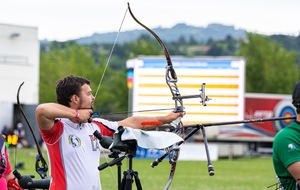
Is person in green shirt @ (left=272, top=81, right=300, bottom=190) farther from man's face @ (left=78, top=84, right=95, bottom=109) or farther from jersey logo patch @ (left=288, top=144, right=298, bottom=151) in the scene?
man's face @ (left=78, top=84, right=95, bottom=109)

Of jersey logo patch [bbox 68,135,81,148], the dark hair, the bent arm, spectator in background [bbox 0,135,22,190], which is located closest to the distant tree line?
spectator in background [bbox 0,135,22,190]

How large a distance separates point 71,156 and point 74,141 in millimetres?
132

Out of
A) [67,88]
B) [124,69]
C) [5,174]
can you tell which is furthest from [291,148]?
[124,69]

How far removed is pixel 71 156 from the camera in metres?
7.80

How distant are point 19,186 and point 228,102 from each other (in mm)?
27382

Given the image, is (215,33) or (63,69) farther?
(63,69)

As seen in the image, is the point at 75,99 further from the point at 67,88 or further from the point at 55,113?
the point at 55,113

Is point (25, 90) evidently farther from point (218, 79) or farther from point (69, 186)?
point (69, 186)

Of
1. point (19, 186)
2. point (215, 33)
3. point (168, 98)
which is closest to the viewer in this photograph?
point (19, 186)

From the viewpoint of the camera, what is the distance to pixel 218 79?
36281mm

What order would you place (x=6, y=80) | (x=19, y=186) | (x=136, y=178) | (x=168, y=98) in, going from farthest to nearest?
(x=6, y=80) < (x=168, y=98) < (x=19, y=186) < (x=136, y=178)

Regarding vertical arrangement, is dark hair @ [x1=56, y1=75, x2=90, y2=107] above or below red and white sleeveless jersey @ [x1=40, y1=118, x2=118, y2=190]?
above

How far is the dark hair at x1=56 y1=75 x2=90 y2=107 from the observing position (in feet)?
25.9

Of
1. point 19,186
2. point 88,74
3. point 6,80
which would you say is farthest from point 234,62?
point 88,74
